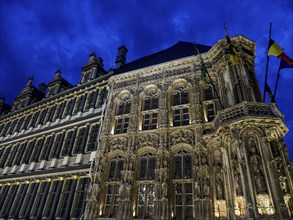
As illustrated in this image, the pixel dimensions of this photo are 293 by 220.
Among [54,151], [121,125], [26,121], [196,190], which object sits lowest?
[196,190]

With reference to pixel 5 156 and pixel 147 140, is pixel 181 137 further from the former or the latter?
pixel 5 156

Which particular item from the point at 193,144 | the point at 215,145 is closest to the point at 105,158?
the point at 193,144

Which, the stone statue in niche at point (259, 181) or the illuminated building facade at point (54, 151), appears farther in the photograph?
the illuminated building facade at point (54, 151)

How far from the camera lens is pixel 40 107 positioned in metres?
26.7

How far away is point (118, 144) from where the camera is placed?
1766 cm

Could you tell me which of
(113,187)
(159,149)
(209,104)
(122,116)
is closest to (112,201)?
(113,187)

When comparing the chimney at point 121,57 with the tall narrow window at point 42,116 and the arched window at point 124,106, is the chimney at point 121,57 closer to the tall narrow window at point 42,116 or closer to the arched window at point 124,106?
the arched window at point 124,106

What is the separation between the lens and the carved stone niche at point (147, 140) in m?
16.4

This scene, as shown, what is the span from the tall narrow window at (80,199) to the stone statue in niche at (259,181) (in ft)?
38.4

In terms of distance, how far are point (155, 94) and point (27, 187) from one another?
47.6 feet

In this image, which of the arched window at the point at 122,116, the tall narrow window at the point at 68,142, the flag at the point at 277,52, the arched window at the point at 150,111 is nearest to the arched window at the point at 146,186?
the arched window at the point at 150,111

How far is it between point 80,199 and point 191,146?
363 inches

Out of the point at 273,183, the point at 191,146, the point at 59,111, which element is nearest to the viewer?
the point at 273,183

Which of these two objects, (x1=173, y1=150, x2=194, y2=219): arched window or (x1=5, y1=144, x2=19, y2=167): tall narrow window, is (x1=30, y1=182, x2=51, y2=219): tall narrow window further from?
(x1=173, y1=150, x2=194, y2=219): arched window
